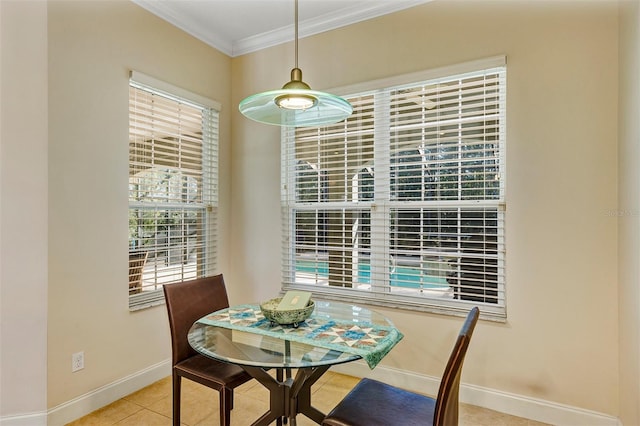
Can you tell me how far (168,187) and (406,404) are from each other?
235 centimetres

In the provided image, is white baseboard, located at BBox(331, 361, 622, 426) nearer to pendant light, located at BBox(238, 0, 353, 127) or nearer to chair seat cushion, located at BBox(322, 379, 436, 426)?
chair seat cushion, located at BBox(322, 379, 436, 426)

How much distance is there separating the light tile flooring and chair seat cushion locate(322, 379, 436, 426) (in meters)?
0.79

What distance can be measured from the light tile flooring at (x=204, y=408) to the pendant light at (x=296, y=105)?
1860 mm

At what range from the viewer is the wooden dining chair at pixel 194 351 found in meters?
1.89

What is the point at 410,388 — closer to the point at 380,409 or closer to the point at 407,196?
the point at 380,409
